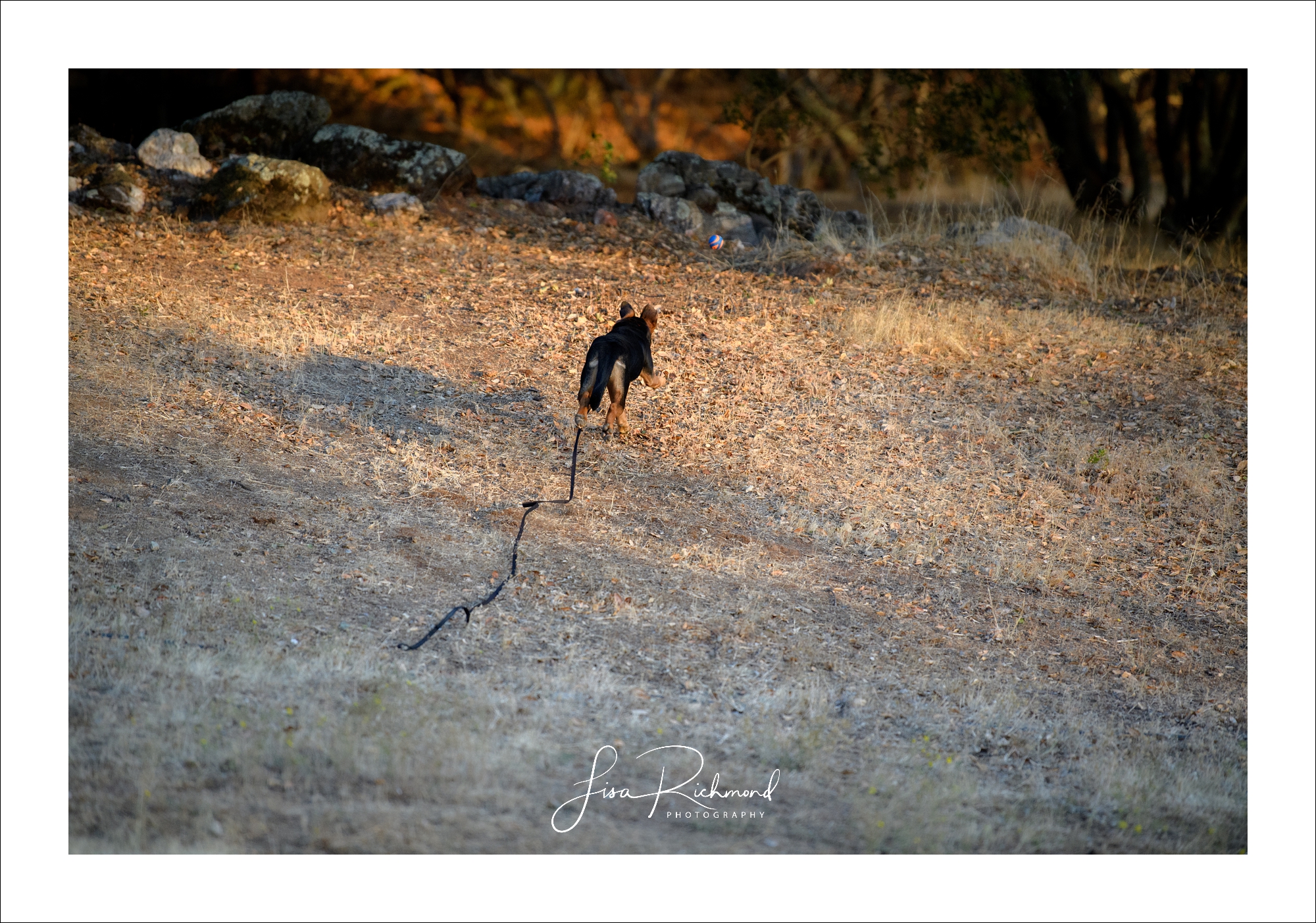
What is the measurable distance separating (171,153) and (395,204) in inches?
112

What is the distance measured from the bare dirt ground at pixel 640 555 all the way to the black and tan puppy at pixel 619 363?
63 cm

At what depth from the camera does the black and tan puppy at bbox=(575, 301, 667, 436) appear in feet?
22.1

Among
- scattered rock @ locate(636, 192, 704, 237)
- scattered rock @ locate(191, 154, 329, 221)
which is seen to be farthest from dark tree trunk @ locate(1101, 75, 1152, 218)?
scattered rock @ locate(191, 154, 329, 221)

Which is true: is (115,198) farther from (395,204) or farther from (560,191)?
(560,191)

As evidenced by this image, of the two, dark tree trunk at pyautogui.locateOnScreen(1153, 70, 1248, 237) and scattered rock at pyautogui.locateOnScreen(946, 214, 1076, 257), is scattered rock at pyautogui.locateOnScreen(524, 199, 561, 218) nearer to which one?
scattered rock at pyautogui.locateOnScreen(946, 214, 1076, 257)

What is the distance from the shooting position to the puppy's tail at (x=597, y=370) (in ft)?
22.1

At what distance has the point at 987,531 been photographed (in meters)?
7.09

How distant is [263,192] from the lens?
1092 centimetres

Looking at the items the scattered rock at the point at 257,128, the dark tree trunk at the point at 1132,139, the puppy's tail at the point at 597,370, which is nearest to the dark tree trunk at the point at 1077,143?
the dark tree trunk at the point at 1132,139

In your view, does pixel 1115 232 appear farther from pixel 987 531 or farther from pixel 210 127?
pixel 210 127

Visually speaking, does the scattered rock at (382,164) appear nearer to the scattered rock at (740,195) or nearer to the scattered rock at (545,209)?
the scattered rock at (545,209)

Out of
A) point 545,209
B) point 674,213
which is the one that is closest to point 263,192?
point 545,209

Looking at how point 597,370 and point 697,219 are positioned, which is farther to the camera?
point 697,219

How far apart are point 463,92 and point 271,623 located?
21.7 m
